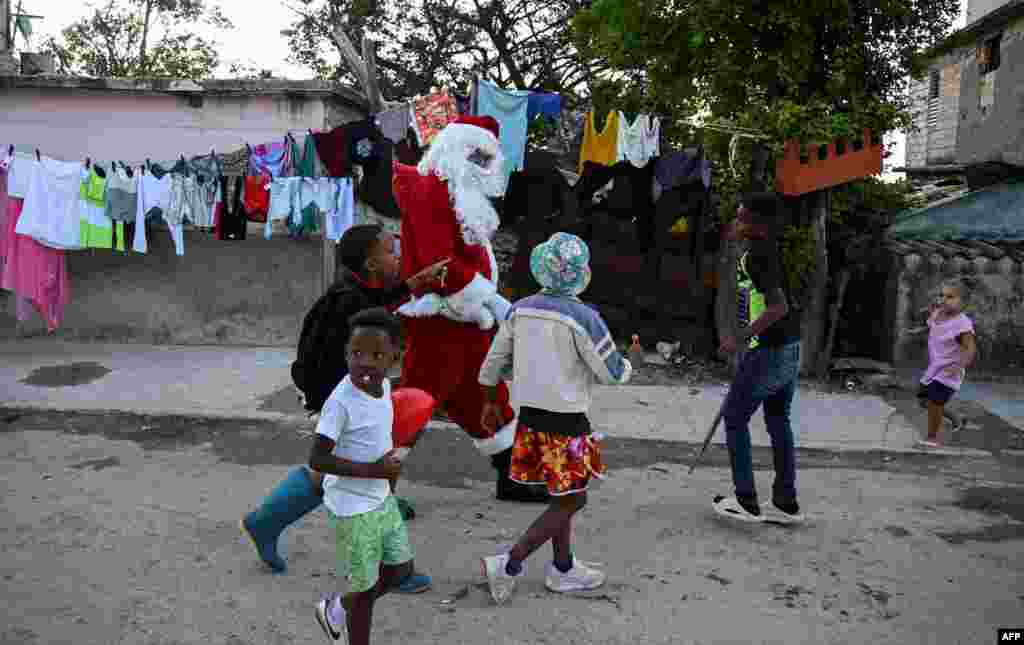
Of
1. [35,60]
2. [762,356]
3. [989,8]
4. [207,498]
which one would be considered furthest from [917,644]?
[989,8]

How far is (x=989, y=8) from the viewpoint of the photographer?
16.6 m

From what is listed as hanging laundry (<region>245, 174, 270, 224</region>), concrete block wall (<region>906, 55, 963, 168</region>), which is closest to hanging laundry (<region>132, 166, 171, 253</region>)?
hanging laundry (<region>245, 174, 270, 224</region>)

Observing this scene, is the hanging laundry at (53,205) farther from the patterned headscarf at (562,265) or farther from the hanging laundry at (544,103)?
the patterned headscarf at (562,265)

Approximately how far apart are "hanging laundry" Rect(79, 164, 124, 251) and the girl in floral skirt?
6.58 metres

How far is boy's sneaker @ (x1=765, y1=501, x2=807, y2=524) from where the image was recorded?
4625 mm

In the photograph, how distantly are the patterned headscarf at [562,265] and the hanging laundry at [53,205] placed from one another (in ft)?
22.3

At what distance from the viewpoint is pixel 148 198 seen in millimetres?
8805

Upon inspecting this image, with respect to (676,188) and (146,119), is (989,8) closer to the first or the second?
(676,188)

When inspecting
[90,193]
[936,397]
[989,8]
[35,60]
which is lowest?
[936,397]

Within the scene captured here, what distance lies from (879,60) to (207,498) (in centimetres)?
785

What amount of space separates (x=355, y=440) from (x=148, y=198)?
6.87 m

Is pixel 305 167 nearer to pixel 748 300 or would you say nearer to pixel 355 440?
pixel 748 300

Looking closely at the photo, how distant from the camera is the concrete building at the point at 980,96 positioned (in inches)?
575

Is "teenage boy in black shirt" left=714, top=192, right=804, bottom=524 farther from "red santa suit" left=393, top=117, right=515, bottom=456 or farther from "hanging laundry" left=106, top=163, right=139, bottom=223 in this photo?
"hanging laundry" left=106, top=163, right=139, bottom=223
